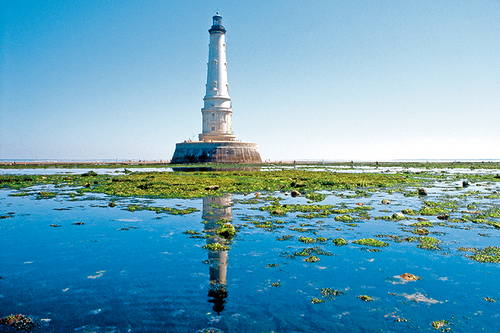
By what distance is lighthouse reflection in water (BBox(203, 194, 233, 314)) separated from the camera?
7238 mm

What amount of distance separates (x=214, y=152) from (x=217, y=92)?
13.1 m

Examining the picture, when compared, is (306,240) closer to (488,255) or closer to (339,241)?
(339,241)

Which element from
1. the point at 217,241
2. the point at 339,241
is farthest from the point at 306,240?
the point at 217,241

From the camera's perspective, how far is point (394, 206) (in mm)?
18094

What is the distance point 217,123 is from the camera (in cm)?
7806

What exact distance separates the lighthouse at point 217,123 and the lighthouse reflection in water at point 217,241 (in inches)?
2110

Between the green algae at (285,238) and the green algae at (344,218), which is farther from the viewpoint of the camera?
the green algae at (344,218)

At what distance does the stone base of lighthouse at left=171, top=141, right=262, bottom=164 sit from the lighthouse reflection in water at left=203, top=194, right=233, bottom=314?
52992 mm

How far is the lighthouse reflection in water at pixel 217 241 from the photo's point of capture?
7.24 metres

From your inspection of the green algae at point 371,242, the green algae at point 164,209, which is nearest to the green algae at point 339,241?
the green algae at point 371,242

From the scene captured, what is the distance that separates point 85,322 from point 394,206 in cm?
1570

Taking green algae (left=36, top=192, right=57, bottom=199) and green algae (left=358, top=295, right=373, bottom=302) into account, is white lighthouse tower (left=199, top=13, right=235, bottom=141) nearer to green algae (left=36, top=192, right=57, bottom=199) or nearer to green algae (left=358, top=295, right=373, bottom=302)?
green algae (left=36, top=192, right=57, bottom=199)

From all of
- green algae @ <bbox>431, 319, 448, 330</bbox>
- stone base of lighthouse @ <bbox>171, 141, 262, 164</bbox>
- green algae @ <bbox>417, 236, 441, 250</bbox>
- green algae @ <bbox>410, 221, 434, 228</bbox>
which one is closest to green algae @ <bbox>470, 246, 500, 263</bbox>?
green algae @ <bbox>417, 236, 441, 250</bbox>

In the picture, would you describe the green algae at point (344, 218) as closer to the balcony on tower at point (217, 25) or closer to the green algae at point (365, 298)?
the green algae at point (365, 298)
